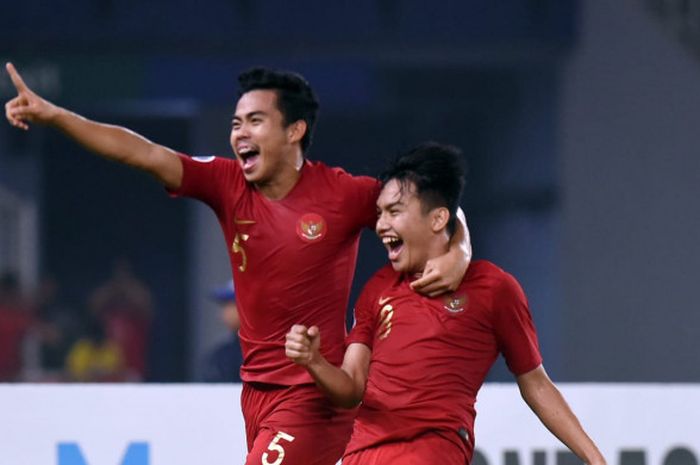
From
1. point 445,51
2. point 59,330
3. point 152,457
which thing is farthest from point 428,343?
point 59,330

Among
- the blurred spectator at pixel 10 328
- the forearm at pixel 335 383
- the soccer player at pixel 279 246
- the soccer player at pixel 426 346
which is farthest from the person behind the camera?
the blurred spectator at pixel 10 328

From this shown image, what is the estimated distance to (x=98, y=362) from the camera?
13.2 meters

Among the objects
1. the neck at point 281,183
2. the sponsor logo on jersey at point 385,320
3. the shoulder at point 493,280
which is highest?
the neck at point 281,183

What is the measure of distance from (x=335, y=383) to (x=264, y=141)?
0.83 meters

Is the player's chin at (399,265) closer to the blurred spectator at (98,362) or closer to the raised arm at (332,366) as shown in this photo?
the raised arm at (332,366)

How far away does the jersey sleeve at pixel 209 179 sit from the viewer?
15.6ft

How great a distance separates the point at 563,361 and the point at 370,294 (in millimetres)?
9544

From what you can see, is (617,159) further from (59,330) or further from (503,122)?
(59,330)

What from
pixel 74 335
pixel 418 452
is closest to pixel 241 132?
pixel 418 452

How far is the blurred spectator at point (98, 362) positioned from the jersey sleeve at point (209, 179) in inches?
318

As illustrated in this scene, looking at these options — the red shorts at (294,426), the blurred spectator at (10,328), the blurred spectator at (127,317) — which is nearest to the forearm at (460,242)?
the red shorts at (294,426)

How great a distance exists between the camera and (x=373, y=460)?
4.38 meters

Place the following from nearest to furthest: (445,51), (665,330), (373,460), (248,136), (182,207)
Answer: (373,460) < (248,136) < (665,330) < (445,51) < (182,207)

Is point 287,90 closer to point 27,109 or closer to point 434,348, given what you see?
point 27,109
